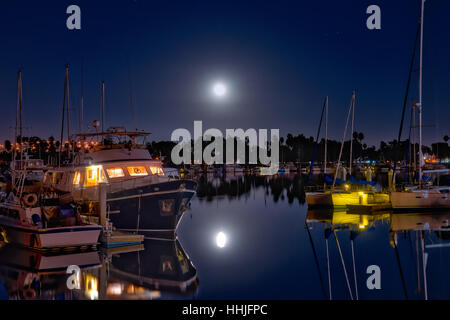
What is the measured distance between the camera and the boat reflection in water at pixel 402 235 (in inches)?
643

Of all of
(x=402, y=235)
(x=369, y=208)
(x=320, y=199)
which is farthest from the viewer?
(x=320, y=199)

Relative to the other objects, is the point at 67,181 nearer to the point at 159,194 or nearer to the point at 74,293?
the point at 159,194

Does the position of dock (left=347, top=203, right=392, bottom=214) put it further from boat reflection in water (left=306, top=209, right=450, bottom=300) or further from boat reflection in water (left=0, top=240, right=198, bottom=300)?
boat reflection in water (left=0, top=240, right=198, bottom=300)

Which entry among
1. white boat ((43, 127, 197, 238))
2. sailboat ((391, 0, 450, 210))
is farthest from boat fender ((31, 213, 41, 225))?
sailboat ((391, 0, 450, 210))

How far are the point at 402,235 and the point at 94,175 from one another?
19166 mm

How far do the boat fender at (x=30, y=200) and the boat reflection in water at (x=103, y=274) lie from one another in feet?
7.45

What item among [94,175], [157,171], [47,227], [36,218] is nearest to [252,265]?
[47,227]

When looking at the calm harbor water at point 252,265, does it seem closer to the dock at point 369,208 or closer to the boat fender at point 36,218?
the boat fender at point 36,218

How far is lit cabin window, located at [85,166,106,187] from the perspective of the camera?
2759 cm

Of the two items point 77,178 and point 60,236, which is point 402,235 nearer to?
A: point 60,236

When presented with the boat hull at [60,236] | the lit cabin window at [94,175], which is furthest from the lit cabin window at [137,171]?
the boat hull at [60,236]

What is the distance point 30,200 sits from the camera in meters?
22.5

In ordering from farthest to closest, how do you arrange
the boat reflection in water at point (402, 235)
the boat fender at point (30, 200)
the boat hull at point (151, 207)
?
the boat hull at point (151, 207) < the boat fender at point (30, 200) < the boat reflection in water at point (402, 235)
